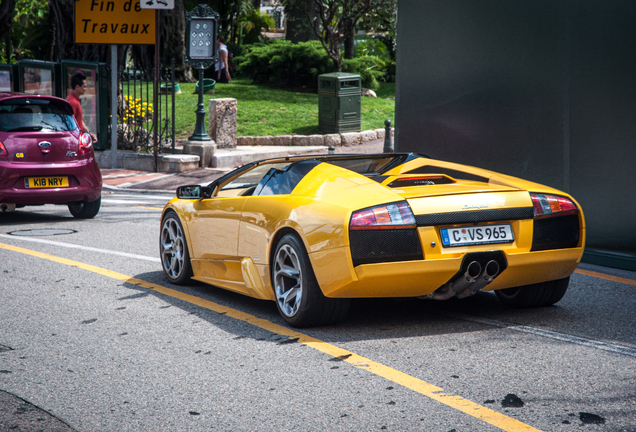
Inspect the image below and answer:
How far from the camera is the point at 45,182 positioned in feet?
34.4

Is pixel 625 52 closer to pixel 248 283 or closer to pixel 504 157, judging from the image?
pixel 504 157

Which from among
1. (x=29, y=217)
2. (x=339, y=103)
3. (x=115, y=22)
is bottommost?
(x=29, y=217)

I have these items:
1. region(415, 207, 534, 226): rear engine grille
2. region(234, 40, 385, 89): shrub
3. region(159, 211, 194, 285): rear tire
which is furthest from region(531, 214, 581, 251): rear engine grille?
region(234, 40, 385, 89): shrub

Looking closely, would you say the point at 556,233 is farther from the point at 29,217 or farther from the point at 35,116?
the point at 29,217

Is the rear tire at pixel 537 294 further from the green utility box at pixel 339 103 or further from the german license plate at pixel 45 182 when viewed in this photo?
the green utility box at pixel 339 103

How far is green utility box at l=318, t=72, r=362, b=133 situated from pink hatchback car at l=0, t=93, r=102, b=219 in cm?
998

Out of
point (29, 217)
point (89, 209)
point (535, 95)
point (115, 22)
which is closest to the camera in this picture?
point (535, 95)

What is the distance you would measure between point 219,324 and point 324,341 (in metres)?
0.88

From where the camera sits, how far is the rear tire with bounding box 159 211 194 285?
264 inches

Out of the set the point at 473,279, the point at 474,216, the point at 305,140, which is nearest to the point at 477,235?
the point at 474,216

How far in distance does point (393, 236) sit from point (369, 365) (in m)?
0.80

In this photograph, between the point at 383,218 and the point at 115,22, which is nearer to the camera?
the point at 383,218

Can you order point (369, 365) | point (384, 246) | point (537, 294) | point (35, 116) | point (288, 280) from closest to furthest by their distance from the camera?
point (369, 365) → point (384, 246) → point (288, 280) → point (537, 294) → point (35, 116)

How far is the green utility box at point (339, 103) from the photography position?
20141mm
